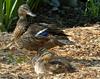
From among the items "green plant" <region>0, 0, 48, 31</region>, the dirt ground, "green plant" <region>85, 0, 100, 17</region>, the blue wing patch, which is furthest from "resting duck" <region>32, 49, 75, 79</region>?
"green plant" <region>85, 0, 100, 17</region>

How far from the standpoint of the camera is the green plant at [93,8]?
10.8 metres

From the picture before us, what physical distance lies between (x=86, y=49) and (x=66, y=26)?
1.91 m

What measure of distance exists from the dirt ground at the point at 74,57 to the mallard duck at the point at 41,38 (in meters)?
0.21

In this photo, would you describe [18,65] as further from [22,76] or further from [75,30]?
[75,30]

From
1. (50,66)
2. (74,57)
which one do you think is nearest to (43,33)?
(74,57)

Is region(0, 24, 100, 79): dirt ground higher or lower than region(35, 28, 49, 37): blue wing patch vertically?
lower

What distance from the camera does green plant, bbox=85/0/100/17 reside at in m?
10.8

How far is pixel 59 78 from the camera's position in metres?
7.25

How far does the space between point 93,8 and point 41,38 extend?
8.81 ft

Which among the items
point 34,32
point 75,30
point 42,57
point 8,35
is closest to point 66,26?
point 75,30

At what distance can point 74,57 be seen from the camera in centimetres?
846

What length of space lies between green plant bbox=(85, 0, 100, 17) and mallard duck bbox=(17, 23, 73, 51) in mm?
2487

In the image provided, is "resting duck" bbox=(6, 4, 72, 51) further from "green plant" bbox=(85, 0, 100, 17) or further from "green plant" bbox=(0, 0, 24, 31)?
"green plant" bbox=(85, 0, 100, 17)

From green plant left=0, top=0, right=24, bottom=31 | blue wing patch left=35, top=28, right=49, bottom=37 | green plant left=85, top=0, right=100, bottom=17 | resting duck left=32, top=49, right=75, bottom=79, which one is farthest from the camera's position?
green plant left=85, top=0, right=100, bottom=17
